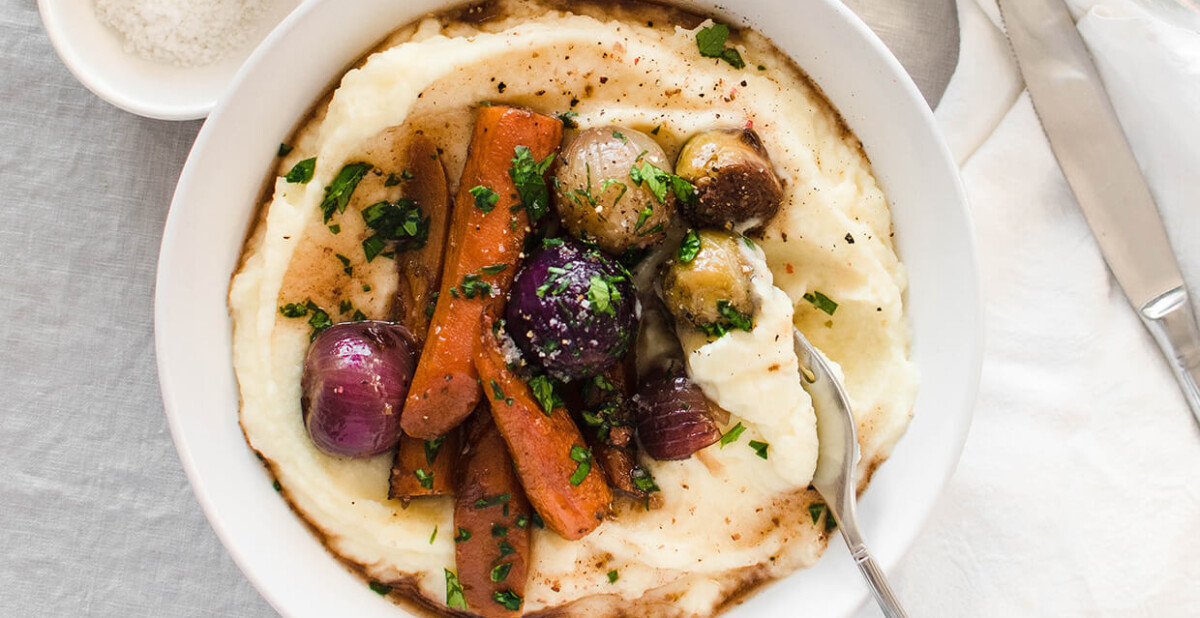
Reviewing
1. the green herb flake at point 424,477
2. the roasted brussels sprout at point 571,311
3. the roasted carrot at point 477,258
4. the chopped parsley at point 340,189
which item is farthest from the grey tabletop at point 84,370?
the roasted brussels sprout at point 571,311

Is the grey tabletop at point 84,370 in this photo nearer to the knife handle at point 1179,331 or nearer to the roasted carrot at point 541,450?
the roasted carrot at point 541,450

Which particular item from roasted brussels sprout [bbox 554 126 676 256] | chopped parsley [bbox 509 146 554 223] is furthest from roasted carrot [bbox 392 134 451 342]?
roasted brussels sprout [bbox 554 126 676 256]

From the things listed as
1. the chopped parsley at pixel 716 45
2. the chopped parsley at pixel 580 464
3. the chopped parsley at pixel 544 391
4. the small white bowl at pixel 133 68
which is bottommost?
the chopped parsley at pixel 580 464

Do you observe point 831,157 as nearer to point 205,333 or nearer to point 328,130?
point 328,130

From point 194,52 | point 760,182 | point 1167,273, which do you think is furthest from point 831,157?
point 194,52

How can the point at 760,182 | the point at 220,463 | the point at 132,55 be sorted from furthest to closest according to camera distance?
1. the point at 132,55
2. the point at 220,463
3. the point at 760,182

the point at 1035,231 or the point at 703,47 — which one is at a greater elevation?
the point at 703,47

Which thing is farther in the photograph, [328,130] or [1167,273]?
[1167,273]
